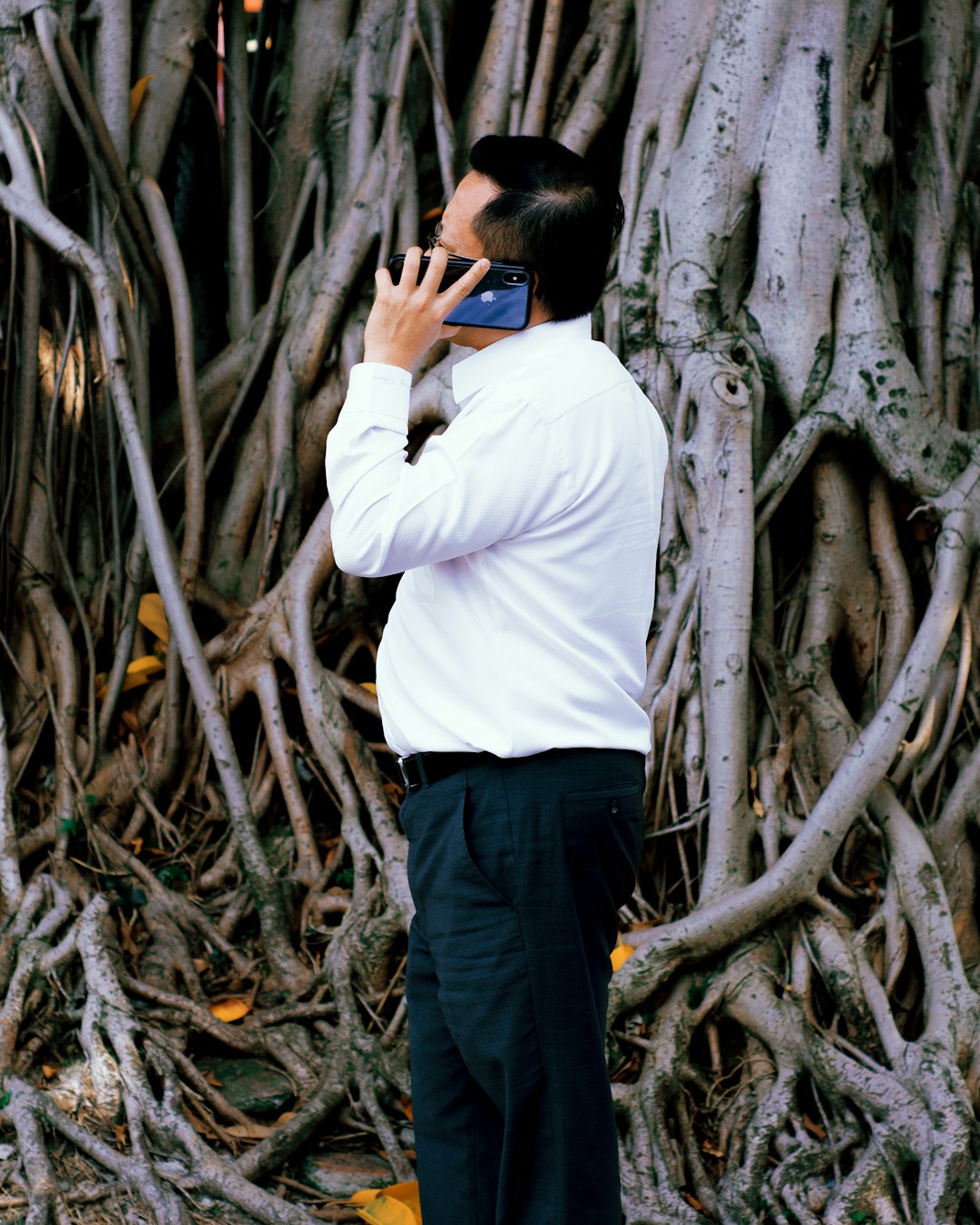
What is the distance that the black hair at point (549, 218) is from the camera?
1.39m

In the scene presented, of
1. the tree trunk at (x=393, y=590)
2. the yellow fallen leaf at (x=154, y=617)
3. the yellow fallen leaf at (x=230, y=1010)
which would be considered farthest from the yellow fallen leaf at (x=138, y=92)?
the yellow fallen leaf at (x=230, y=1010)

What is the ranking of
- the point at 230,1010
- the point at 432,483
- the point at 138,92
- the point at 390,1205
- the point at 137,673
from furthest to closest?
the point at 138,92
the point at 137,673
the point at 230,1010
the point at 390,1205
the point at 432,483

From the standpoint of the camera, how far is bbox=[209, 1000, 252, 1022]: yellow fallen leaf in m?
2.59

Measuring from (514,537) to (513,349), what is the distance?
22 cm

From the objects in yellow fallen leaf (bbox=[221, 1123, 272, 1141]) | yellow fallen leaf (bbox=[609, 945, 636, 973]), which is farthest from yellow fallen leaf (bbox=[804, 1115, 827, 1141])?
yellow fallen leaf (bbox=[221, 1123, 272, 1141])

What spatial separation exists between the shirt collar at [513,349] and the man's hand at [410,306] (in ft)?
0.24

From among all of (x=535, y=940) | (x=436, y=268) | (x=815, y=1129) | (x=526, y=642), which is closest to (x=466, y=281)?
(x=436, y=268)

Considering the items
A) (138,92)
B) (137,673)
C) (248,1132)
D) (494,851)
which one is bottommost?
Answer: (248,1132)

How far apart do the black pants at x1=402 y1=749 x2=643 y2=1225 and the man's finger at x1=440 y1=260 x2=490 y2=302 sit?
0.50 meters

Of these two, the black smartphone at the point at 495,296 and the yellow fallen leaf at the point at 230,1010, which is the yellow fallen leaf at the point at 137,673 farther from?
the black smartphone at the point at 495,296

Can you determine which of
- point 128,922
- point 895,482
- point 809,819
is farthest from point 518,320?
point 128,922

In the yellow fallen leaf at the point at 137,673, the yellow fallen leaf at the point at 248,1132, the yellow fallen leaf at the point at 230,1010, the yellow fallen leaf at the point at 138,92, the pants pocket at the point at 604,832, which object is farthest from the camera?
the yellow fallen leaf at the point at 138,92

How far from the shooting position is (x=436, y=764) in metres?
1.43

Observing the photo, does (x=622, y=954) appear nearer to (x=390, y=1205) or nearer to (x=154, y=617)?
(x=390, y=1205)
